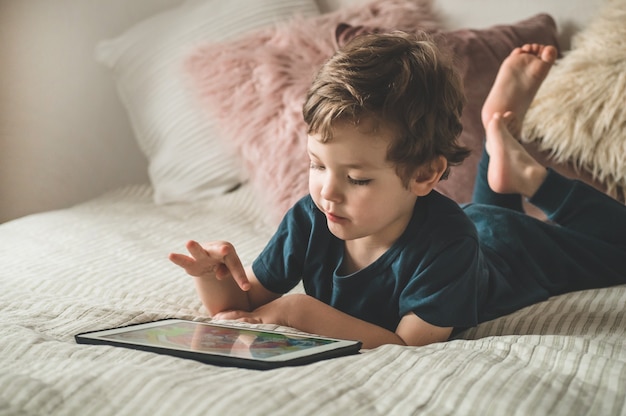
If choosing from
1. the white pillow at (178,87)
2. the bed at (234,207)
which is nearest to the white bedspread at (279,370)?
the bed at (234,207)

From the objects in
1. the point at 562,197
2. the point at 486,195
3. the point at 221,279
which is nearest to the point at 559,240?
the point at 562,197

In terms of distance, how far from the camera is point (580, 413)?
0.77 m

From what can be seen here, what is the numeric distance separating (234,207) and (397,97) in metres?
1.00

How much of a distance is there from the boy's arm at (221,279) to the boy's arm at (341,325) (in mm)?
68

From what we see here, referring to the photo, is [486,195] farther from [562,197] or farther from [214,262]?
[214,262]

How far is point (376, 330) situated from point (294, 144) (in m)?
0.83

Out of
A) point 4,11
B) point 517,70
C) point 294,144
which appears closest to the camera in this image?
point 517,70

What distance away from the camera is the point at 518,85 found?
1598 millimetres

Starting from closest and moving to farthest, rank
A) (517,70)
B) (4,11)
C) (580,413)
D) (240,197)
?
(580,413) → (517,70) → (240,197) → (4,11)

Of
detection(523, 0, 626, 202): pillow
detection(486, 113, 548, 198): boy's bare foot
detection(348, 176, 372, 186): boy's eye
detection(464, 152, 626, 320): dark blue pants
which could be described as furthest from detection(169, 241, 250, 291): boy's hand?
detection(523, 0, 626, 202): pillow

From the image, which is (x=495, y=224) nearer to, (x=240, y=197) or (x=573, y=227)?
(x=573, y=227)

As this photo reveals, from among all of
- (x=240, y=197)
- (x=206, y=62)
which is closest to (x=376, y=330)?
(x=240, y=197)

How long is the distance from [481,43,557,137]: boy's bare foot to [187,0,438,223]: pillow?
40cm

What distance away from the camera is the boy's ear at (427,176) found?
111cm
